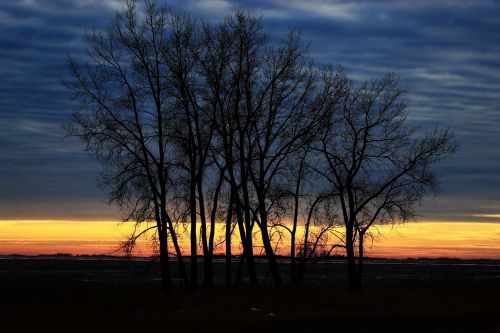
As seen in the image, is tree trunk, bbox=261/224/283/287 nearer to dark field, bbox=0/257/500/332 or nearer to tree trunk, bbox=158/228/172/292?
dark field, bbox=0/257/500/332

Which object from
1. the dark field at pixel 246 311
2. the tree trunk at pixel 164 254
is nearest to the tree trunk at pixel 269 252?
the dark field at pixel 246 311

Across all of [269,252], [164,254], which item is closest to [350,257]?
[269,252]

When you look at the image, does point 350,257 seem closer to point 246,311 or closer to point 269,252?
point 269,252

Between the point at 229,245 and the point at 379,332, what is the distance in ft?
59.1

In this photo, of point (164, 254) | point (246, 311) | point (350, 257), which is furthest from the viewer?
point (350, 257)

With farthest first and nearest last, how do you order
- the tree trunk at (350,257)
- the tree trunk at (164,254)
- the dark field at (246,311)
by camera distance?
the tree trunk at (350,257) < the tree trunk at (164,254) < the dark field at (246,311)

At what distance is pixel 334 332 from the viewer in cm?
2280

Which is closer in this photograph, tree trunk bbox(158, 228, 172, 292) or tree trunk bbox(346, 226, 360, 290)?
tree trunk bbox(158, 228, 172, 292)

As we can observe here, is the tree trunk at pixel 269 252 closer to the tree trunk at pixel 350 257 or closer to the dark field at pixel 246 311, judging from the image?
the dark field at pixel 246 311

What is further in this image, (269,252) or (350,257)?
(350,257)

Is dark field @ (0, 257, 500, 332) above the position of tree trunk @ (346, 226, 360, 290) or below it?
below

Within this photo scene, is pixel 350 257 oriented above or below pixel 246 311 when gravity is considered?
above

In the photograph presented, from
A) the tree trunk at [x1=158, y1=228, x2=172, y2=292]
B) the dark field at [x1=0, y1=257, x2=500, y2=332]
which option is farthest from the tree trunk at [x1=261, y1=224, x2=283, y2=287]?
the tree trunk at [x1=158, y1=228, x2=172, y2=292]

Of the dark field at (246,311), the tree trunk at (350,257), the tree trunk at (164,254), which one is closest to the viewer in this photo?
the dark field at (246,311)
